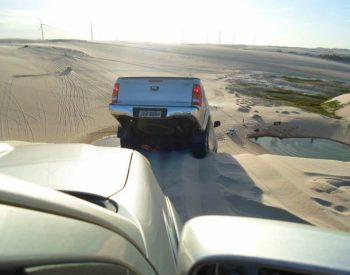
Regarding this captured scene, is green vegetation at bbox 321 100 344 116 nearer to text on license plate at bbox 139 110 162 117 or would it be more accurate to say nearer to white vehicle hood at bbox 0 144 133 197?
text on license plate at bbox 139 110 162 117

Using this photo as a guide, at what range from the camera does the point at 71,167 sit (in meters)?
2.52

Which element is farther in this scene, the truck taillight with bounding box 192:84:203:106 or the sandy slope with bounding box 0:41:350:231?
the truck taillight with bounding box 192:84:203:106

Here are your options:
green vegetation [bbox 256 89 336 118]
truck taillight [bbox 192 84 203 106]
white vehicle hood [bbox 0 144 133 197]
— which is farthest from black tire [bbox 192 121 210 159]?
green vegetation [bbox 256 89 336 118]

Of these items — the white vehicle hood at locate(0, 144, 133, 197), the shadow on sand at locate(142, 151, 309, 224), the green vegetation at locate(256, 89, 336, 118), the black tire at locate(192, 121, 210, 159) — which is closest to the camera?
the white vehicle hood at locate(0, 144, 133, 197)

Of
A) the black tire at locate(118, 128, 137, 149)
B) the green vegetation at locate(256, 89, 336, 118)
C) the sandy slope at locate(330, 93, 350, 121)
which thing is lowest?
the green vegetation at locate(256, 89, 336, 118)

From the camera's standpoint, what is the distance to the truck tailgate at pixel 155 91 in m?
6.95

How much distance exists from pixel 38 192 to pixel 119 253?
375 mm

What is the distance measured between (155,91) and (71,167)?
4.68 meters

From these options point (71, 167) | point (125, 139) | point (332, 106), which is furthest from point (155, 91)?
point (332, 106)

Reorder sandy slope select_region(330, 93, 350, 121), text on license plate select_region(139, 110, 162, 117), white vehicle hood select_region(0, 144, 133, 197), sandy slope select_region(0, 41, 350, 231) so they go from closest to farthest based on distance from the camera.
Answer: white vehicle hood select_region(0, 144, 133, 197) < sandy slope select_region(0, 41, 350, 231) < text on license plate select_region(139, 110, 162, 117) < sandy slope select_region(330, 93, 350, 121)

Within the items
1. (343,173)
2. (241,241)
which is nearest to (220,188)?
(343,173)

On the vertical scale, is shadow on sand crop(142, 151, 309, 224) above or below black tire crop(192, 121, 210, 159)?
below

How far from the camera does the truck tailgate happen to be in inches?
274

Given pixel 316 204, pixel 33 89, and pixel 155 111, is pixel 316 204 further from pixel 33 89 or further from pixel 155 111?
pixel 33 89
